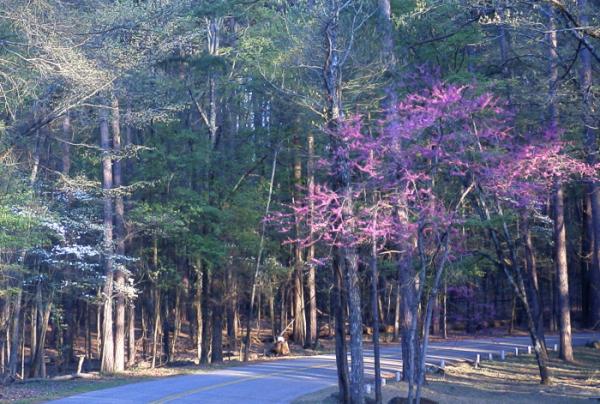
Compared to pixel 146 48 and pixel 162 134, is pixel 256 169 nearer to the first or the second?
pixel 162 134

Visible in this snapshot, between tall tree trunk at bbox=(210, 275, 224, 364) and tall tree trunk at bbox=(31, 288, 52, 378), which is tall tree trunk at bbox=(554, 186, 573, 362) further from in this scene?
tall tree trunk at bbox=(31, 288, 52, 378)

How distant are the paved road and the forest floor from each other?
1.33 meters

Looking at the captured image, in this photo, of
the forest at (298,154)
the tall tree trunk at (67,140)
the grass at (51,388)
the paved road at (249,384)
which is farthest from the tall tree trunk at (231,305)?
the grass at (51,388)

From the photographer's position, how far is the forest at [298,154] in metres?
14.5

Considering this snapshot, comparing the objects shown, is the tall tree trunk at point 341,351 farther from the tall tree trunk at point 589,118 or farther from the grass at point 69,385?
the grass at point 69,385

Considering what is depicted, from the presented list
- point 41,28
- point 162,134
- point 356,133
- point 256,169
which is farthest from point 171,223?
point 356,133

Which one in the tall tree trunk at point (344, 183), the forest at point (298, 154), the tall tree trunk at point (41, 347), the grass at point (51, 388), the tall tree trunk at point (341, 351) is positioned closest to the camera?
the forest at point (298, 154)

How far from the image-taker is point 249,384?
66.9 feet

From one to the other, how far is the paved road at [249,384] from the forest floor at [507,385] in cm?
133

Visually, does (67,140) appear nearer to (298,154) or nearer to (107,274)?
(107,274)

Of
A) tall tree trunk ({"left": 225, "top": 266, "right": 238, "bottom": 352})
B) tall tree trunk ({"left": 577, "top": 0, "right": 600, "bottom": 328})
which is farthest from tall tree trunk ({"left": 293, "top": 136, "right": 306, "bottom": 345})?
tall tree trunk ({"left": 577, "top": 0, "right": 600, "bottom": 328})

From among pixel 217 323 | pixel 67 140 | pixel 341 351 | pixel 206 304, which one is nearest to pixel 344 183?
pixel 341 351

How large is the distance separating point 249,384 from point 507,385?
808cm

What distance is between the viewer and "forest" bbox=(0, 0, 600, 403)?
47.6ft
